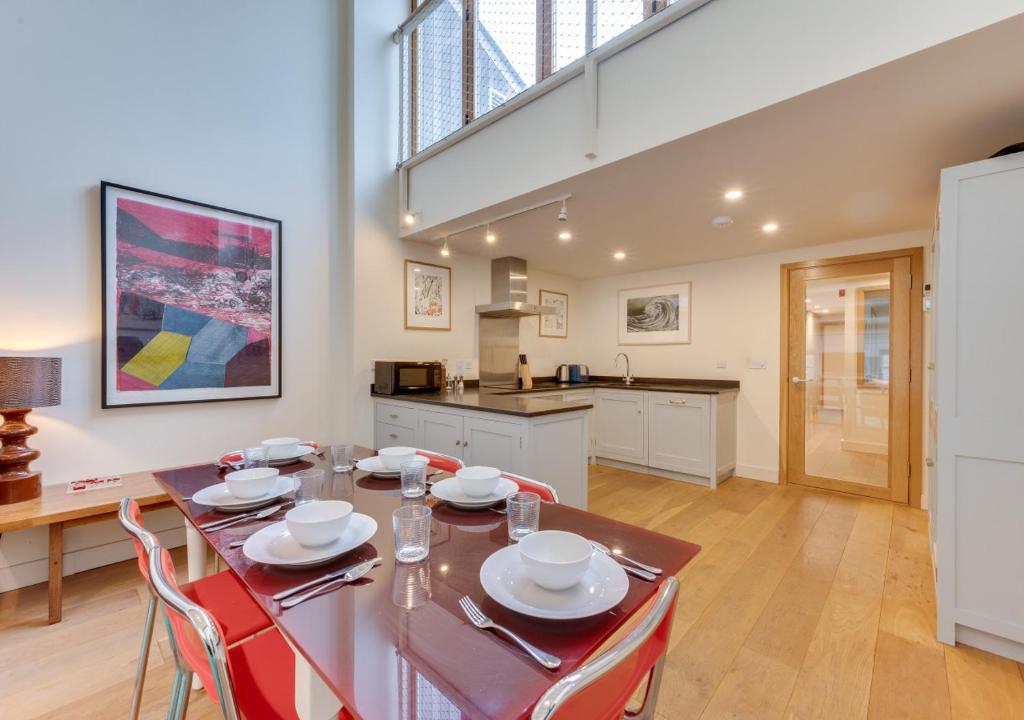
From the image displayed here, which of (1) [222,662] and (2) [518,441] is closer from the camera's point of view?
A: (1) [222,662]

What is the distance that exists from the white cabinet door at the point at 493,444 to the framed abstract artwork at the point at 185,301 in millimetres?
1524

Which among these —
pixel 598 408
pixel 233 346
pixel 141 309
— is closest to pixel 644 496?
pixel 598 408

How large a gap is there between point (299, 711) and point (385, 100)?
12.9ft

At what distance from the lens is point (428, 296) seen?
12.4 ft

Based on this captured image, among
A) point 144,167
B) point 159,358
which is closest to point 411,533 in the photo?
point 159,358

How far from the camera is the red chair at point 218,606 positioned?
1154 mm

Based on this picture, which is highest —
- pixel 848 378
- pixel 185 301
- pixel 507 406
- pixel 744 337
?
pixel 185 301

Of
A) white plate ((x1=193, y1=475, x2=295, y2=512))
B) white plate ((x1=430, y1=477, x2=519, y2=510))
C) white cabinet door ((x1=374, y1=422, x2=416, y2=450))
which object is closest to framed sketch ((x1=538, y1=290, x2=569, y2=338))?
white cabinet door ((x1=374, y1=422, x2=416, y2=450))

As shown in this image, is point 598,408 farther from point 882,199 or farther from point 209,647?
point 209,647

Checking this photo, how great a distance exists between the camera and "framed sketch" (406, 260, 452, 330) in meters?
3.64

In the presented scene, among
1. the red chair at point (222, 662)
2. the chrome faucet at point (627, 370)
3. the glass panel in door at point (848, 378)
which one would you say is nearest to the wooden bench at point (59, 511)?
the red chair at point (222, 662)

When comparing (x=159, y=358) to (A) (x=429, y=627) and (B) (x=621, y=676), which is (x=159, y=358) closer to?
(A) (x=429, y=627)

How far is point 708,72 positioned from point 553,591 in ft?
6.99

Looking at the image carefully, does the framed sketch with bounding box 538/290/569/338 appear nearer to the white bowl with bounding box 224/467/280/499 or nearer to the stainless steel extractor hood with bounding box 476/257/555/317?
the stainless steel extractor hood with bounding box 476/257/555/317
